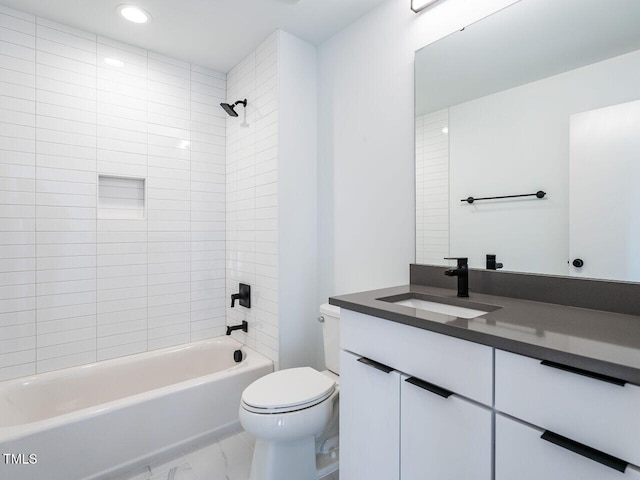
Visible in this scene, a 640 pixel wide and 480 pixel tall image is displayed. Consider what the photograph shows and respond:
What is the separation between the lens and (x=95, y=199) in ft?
7.22

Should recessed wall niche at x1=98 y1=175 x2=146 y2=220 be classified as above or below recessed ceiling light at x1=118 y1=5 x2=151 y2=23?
below

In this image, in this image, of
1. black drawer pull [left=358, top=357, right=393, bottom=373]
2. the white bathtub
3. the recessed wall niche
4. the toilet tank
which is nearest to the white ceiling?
the recessed wall niche

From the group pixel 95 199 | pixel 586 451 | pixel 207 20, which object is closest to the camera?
pixel 586 451

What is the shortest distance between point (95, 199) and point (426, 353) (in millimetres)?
2297

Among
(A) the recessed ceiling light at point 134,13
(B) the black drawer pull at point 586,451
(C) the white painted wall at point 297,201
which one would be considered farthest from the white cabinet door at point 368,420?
(A) the recessed ceiling light at point 134,13

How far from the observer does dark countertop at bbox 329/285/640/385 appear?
687mm

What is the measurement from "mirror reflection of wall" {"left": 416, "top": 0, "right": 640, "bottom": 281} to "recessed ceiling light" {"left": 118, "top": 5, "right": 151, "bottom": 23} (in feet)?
5.46

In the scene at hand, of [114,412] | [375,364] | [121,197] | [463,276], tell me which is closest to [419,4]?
[463,276]

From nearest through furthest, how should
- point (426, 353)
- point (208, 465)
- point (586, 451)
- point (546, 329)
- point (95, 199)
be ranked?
point (586, 451)
point (546, 329)
point (426, 353)
point (208, 465)
point (95, 199)

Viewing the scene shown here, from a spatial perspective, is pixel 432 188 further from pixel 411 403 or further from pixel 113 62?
pixel 113 62

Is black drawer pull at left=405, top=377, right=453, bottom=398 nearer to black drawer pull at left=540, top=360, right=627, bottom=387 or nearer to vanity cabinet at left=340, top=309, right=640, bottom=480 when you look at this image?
vanity cabinet at left=340, top=309, right=640, bottom=480

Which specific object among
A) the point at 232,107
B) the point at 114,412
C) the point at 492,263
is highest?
the point at 232,107

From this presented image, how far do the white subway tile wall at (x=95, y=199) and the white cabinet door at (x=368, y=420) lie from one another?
67.8 inches

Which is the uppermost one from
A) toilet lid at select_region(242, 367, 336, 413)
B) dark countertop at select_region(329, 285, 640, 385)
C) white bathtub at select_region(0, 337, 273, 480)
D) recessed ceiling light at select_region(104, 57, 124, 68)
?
recessed ceiling light at select_region(104, 57, 124, 68)
